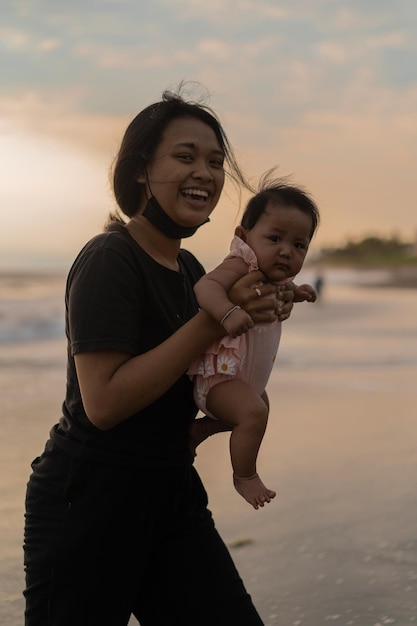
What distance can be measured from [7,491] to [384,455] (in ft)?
8.21

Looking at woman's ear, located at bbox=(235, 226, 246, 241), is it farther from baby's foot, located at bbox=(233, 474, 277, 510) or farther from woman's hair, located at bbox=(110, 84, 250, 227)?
baby's foot, located at bbox=(233, 474, 277, 510)

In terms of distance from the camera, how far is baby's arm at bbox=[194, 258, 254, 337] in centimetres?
218

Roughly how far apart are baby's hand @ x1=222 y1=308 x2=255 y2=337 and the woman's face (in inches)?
12.9

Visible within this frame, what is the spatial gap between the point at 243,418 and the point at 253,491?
0.23m

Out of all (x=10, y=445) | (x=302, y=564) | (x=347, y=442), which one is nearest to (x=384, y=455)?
(x=347, y=442)

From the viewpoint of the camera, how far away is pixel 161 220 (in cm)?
238

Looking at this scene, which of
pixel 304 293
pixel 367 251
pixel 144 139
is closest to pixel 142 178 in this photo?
pixel 144 139

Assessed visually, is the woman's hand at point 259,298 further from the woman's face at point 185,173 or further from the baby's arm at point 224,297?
the woman's face at point 185,173

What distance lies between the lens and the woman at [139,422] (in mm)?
2139

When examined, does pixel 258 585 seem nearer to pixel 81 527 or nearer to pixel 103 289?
pixel 81 527

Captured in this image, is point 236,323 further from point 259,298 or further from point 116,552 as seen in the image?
point 116,552

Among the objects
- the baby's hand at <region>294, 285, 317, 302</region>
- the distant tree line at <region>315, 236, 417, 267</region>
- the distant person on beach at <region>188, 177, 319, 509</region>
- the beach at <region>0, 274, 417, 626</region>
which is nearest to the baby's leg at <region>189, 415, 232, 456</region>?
the distant person on beach at <region>188, 177, 319, 509</region>

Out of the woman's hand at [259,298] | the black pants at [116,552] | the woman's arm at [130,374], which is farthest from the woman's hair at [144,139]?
the black pants at [116,552]

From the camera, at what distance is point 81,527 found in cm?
224
